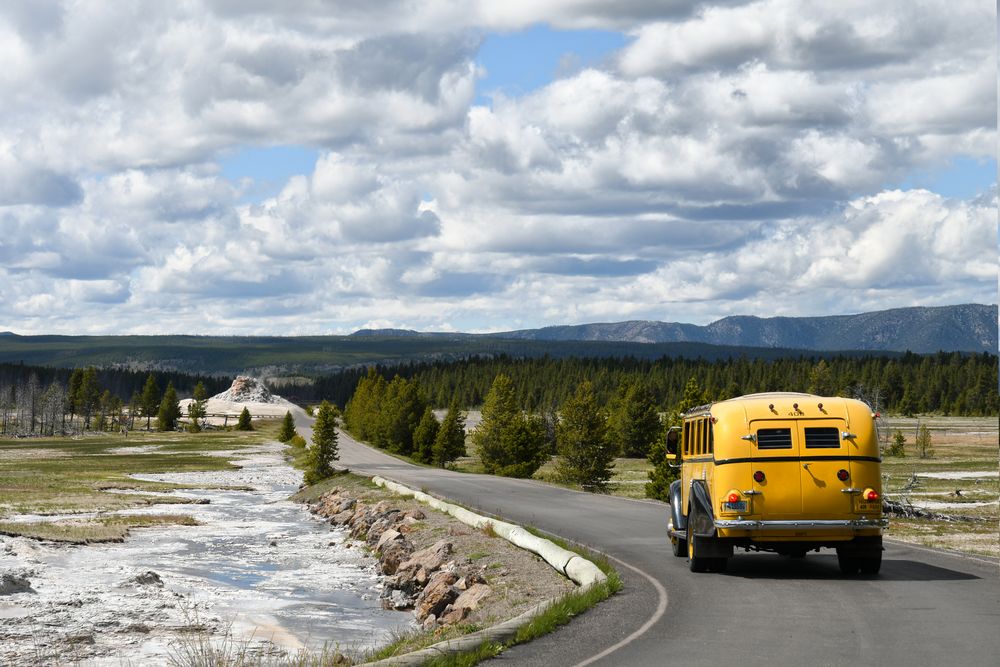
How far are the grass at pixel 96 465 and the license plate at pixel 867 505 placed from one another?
1454 inches

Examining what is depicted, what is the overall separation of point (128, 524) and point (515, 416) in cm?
3933

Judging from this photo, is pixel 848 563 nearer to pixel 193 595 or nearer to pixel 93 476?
pixel 193 595

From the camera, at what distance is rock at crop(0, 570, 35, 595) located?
84.0ft

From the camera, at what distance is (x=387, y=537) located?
35.5 m

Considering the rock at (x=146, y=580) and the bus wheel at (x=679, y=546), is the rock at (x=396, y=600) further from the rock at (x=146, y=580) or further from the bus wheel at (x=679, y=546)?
the bus wheel at (x=679, y=546)

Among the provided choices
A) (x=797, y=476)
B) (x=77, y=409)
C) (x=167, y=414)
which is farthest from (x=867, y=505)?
(x=77, y=409)

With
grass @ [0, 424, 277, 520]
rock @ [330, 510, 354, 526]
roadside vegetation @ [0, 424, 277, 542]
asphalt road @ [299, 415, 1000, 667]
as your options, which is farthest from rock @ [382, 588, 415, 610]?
grass @ [0, 424, 277, 520]

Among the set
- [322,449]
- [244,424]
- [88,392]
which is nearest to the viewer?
[322,449]

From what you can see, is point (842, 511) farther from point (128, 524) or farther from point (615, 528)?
point (128, 524)

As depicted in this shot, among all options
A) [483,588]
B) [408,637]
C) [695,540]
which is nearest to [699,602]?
[695,540]

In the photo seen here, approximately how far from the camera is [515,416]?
79.6m

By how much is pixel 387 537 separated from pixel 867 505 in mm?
19807

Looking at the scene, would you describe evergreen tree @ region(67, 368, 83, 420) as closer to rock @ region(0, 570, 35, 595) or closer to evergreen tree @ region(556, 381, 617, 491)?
evergreen tree @ region(556, 381, 617, 491)

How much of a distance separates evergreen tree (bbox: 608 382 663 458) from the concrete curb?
206 ft
